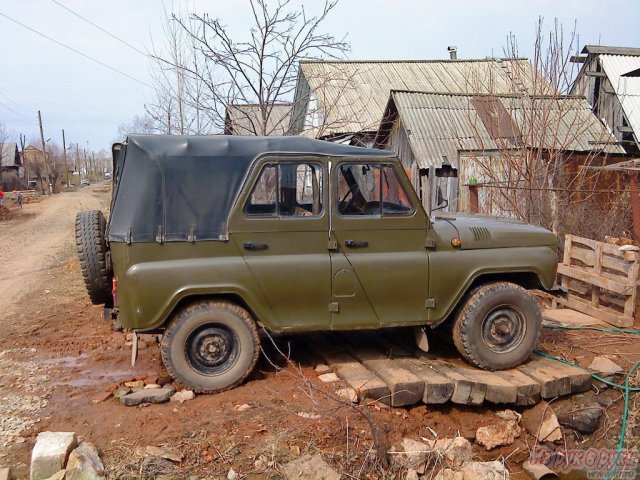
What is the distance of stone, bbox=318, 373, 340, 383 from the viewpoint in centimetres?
512

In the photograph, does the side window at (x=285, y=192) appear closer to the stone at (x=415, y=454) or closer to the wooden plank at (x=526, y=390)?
the stone at (x=415, y=454)

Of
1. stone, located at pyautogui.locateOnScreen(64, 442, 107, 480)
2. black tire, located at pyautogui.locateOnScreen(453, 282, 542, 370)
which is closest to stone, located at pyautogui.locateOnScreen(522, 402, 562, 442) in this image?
black tire, located at pyautogui.locateOnScreen(453, 282, 542, 370)

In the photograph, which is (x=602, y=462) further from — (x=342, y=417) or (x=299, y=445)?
(x=299, y=445)

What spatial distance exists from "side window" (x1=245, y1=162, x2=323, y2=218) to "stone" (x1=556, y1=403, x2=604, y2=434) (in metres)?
2.88

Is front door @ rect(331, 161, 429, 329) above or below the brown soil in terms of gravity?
above

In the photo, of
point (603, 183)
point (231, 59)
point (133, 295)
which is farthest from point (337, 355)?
point (603, 183)

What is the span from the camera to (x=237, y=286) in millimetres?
4824

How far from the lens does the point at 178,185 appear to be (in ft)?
15.9

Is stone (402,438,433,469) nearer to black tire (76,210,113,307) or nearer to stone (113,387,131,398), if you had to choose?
stone (113,387,131,398)

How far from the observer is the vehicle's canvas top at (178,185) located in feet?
15.6

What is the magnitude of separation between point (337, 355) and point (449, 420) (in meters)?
1.30

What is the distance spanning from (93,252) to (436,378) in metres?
3.15

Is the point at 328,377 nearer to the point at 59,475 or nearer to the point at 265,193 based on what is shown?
the point at 265,193

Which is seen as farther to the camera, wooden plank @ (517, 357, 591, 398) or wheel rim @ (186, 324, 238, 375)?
wooden plank @ (517, 357, 591, 398)
